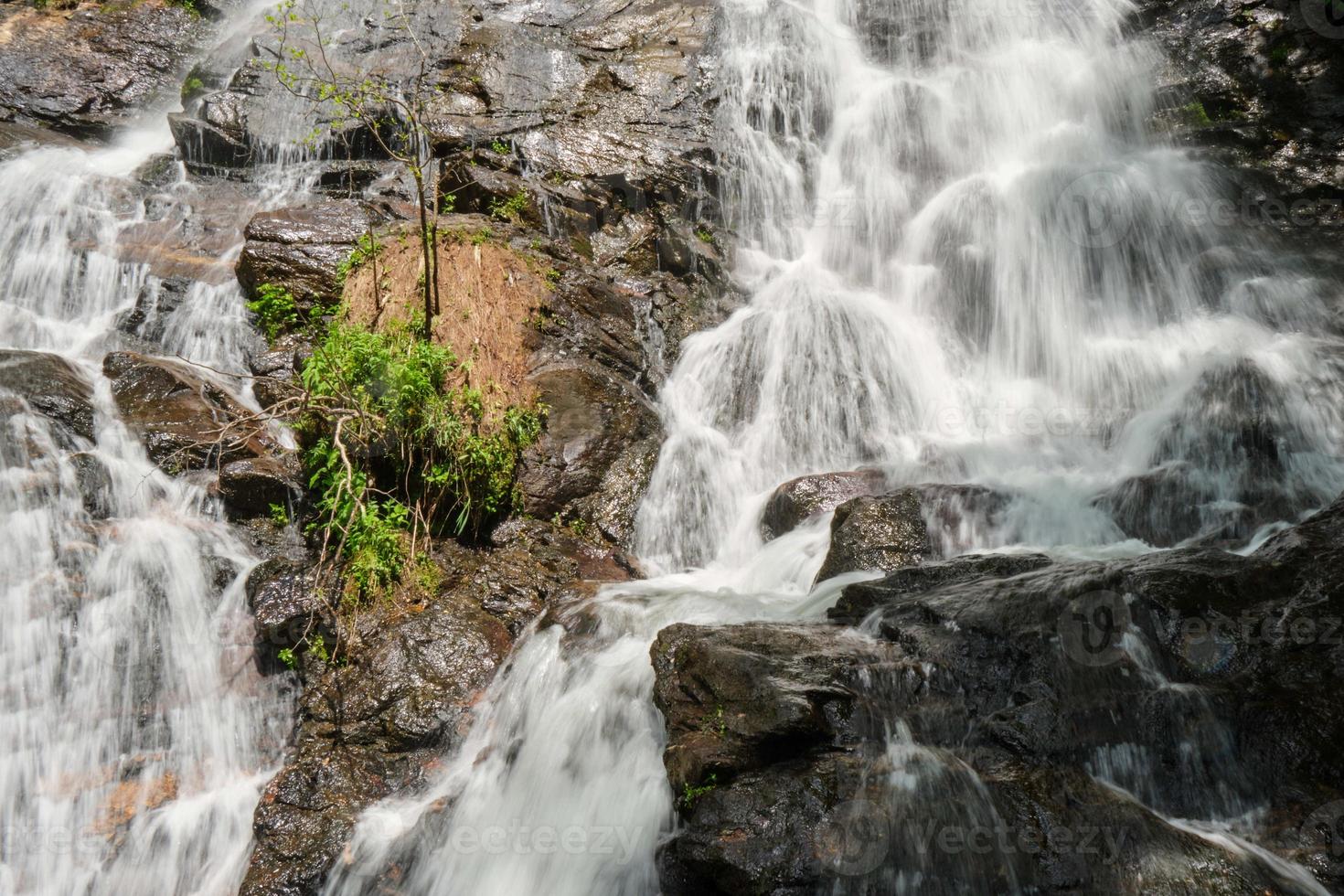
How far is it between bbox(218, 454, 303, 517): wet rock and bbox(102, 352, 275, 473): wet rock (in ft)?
0.53

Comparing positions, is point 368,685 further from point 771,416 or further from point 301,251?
point 301,251

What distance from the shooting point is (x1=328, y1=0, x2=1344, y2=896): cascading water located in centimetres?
474

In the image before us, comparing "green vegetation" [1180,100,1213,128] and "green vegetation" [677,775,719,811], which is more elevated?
"green vegetation" [1180,100,1213,128]

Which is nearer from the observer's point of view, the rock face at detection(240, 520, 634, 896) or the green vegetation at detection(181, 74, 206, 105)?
the rock face at detection(240, 520, 634, 896)
